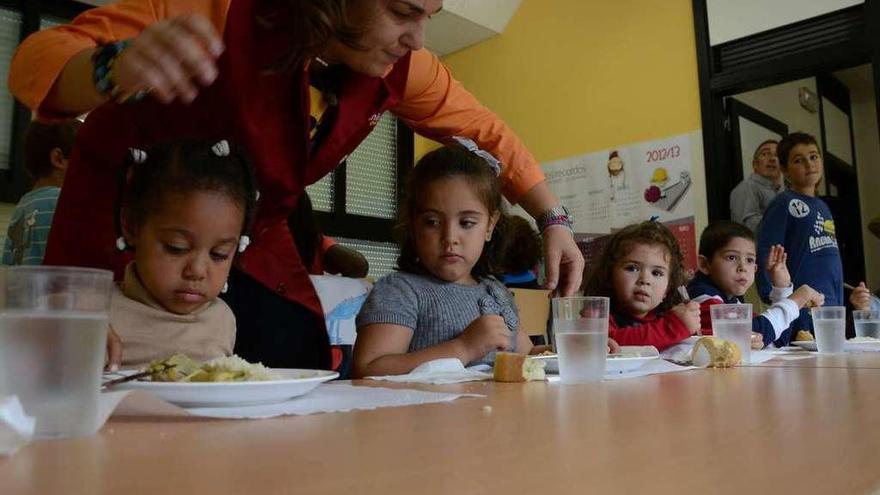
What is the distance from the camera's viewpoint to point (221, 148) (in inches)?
43.1

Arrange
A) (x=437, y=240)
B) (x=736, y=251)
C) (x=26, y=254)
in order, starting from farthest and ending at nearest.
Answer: (x=736, y=251) < (x=26, y=254) < (x=437, y=240)

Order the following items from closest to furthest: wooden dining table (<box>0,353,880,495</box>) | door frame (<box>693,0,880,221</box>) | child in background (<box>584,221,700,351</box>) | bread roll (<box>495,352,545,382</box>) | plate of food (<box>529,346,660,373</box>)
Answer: wooden dining table (<box>0,353,880,495</box>)
bread roll (<box>495,352,545,382</box>)
plate of food (<box>529,346,660,373</box>)
child in background (<box>584,221,700,351</box>)
door frame (<box>693,0,880,221</box>)

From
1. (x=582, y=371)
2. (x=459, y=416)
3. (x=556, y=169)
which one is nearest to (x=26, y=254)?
(x=582, y=371)

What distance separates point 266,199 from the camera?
1193 millimetres

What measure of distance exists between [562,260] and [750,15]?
2568mm

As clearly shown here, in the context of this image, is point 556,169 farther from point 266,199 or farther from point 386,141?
point 266,199

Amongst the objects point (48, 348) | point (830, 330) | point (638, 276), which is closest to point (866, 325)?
point (830, 330)

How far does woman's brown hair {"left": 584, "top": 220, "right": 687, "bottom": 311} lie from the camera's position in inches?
73.7

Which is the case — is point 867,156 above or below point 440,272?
above

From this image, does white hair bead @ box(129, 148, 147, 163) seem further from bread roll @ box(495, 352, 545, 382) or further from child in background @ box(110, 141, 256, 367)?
bread roll @ box(495, 352, 545, 382)

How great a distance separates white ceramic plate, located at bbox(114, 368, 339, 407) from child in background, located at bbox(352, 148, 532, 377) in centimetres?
63

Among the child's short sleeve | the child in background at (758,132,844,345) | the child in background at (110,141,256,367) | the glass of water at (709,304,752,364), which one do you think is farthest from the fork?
the child in background at (758,132,844,345)

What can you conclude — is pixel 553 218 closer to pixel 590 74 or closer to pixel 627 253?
pixel 627 253

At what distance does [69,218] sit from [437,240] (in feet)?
2.14
